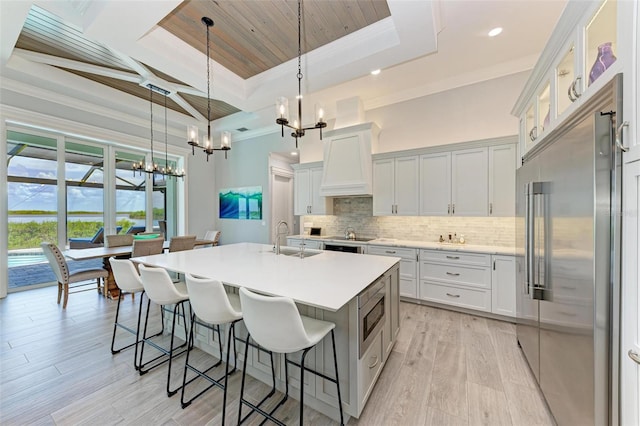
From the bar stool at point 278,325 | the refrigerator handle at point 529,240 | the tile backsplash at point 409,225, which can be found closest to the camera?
the bar stool at point 278,325

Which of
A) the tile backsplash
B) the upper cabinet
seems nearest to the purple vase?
the upper cabinet

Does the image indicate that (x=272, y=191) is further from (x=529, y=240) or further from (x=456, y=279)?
(x=529, y=240)

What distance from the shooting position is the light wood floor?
1.65m

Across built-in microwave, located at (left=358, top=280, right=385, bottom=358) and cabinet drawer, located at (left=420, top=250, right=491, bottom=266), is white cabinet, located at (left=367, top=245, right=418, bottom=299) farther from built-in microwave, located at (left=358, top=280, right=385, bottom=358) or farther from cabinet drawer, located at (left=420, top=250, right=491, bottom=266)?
built-in microwave, located at (left=358, top=280, right=385, bottom=358)

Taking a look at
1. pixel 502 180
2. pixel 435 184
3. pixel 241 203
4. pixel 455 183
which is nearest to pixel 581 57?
pixel 502 180

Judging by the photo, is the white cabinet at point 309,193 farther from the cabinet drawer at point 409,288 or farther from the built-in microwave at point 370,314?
the built-in microwave at point 370,314

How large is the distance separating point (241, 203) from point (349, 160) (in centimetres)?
350

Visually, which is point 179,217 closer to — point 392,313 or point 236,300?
point 236,300

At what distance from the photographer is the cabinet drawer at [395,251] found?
3.58 m

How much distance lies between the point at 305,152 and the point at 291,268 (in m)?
3.64

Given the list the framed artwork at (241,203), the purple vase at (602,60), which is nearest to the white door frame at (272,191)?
the framed artwork at (241,203)

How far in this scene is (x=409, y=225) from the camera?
416 cm

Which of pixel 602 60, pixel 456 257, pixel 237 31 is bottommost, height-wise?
pixel 456 257

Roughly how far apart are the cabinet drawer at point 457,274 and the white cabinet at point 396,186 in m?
0.88
